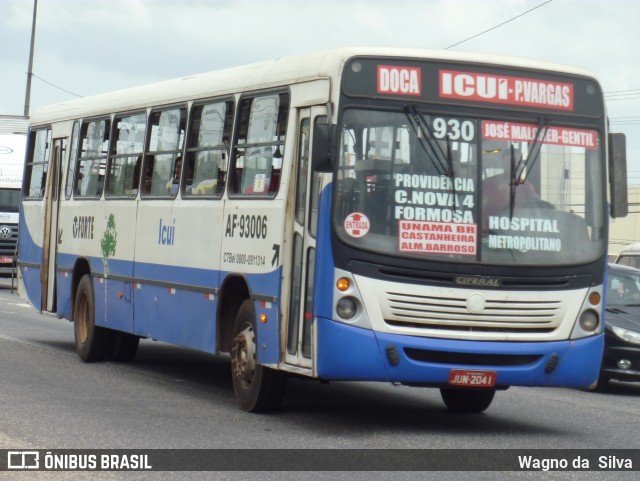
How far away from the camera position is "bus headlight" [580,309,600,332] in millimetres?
11648

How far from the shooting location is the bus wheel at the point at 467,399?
1309cm

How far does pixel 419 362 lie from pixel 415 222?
1068mm

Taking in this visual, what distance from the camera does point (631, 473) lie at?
9.66m

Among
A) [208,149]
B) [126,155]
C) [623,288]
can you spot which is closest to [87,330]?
[126,155]

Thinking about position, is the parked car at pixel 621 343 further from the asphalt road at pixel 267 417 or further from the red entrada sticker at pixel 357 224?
the red entrada sticker at pixel 357 224

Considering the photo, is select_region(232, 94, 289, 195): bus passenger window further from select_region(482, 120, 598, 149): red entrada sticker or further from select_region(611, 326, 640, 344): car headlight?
select_region(611, 326, 640, 344): car headlight

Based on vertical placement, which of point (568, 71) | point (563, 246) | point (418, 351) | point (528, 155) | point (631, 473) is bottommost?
point (631, 473)

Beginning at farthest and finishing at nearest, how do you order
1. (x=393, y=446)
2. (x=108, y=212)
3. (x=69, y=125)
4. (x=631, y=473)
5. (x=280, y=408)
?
(x=69, y=125) → (x=108, y=212) → (x=280, y=408) → (x=393, y=446) → (x=631, y=473)

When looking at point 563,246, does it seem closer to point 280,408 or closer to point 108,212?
point 280,408

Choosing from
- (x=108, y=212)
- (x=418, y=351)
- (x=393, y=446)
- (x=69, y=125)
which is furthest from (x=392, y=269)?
(x=69, y=125)

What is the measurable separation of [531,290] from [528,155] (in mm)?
1078

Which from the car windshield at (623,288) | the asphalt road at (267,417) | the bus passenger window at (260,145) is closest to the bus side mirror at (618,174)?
the asphalt road at (267,417)

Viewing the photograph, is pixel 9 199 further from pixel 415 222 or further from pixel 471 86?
pixel 415 222

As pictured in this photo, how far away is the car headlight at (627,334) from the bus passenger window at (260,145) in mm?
5278
